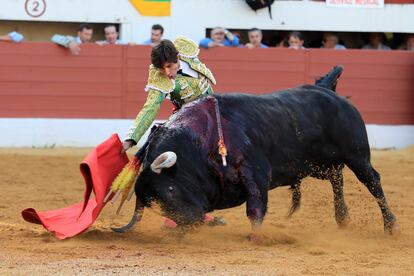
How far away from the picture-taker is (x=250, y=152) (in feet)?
15.6

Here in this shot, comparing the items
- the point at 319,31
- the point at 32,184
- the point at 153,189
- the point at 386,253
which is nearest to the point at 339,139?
the point at 386,253

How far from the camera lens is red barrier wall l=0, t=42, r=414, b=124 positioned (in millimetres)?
9578

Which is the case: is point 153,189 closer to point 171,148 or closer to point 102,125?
point 171,148

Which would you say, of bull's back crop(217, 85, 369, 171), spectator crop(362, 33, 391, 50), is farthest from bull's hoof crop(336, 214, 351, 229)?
spectator crop(362, 33, 391, 50)

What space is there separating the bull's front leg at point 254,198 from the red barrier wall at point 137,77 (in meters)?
5.15

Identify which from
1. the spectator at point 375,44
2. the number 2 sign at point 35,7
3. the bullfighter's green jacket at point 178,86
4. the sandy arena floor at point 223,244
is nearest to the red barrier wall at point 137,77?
the spectator at point 375,44

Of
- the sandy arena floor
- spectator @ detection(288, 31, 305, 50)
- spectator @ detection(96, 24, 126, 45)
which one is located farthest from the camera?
spectator @ detection(288, 31, 305, 50)

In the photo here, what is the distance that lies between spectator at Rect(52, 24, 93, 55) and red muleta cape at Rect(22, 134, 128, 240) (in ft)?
15.2

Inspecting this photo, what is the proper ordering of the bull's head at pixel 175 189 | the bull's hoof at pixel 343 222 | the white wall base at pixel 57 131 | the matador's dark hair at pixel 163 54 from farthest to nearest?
the white wall base at pixel 57 131
the bull's hoof at pixel 343 222
the matador's dark hair at pixel 163 54
the bull's head at pixel 175 189

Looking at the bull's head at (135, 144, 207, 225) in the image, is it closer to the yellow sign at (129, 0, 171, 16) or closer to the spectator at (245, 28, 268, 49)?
the spectator at (245, 28, 268, 49)

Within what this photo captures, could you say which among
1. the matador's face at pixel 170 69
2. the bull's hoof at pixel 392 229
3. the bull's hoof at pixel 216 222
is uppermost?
the matador's face at pixel 170 69

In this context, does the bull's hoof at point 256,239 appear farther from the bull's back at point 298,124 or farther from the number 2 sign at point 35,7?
the number 2 sign at point 35,7

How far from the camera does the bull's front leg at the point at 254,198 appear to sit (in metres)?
4.69

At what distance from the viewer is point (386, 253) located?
4.57m
